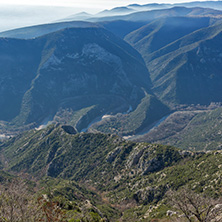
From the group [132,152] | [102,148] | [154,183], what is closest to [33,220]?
[154,183]

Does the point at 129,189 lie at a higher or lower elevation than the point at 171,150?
lower

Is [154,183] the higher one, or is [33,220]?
[33,220]

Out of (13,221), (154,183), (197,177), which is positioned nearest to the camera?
(13,221)

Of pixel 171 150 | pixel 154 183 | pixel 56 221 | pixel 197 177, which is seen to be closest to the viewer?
pixel 56 221

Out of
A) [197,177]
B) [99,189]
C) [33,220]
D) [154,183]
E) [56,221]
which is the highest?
[33,220]

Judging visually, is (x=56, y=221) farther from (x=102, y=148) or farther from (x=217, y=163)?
(x=102, y=148)

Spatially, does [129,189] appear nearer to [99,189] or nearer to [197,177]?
[99,189]

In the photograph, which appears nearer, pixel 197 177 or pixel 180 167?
pixel 197 177

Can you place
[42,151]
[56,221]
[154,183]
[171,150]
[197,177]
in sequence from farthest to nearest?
[42,151] → [171,150] → [154,183] → [197,177] → [56,221]

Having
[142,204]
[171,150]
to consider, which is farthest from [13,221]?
[171,150]
